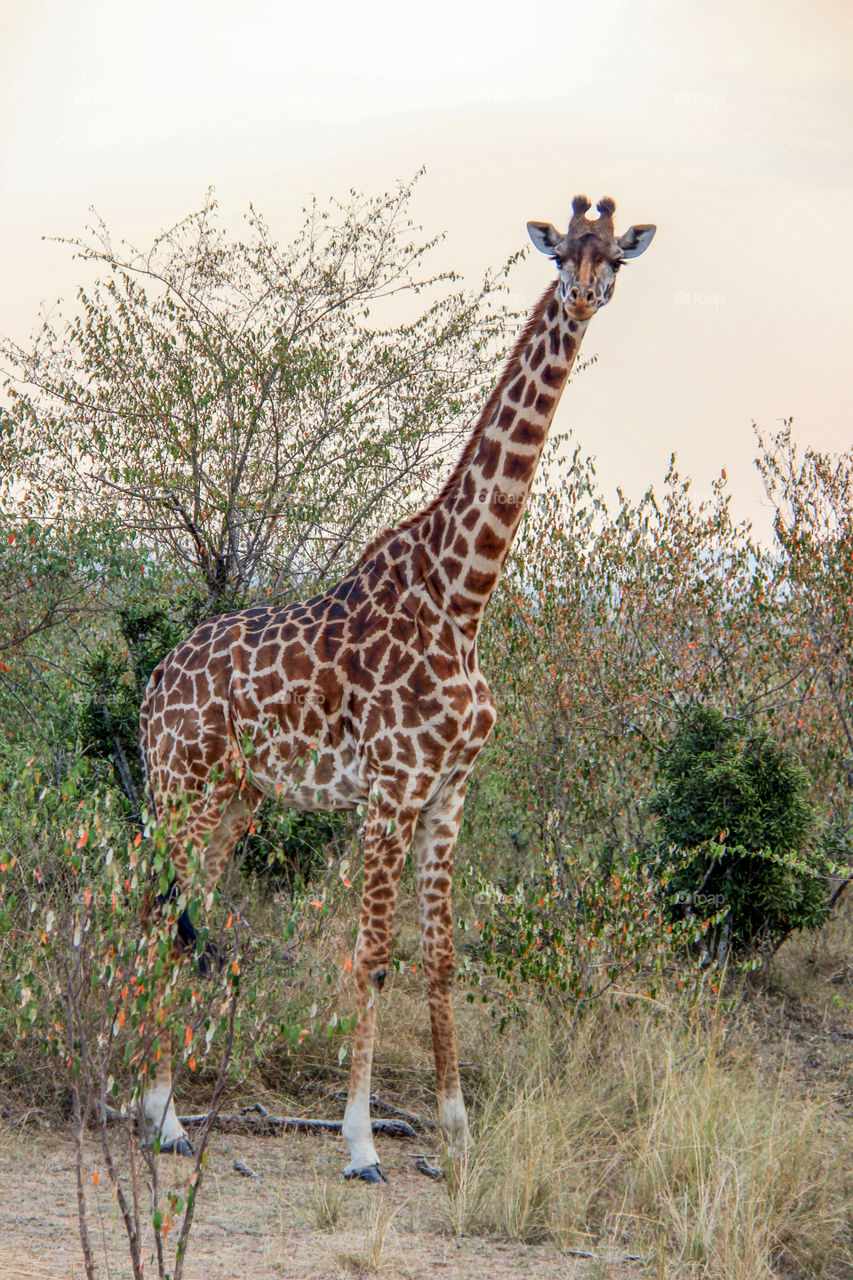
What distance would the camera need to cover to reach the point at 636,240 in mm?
6414

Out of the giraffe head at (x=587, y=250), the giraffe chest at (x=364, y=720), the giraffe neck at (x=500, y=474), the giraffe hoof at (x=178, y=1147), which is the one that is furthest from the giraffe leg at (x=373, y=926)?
the giraffe head at (x=587, y=250)

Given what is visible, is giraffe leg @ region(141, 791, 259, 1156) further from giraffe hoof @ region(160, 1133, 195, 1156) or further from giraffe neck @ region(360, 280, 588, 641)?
giraffe neck @ region(360, 280, 588, 641)

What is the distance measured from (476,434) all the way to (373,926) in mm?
2639

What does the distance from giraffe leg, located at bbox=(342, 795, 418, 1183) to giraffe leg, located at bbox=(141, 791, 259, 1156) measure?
813 mm

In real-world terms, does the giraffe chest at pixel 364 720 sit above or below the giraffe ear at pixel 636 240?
below

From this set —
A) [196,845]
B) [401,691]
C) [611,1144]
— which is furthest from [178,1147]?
[401,691]

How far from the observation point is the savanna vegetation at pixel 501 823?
5238mm

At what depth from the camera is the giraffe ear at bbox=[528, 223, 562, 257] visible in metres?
6.35

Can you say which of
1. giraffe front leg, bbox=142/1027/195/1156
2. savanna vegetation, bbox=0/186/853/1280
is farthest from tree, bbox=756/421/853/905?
giraffe front leg, bbox=142/1027/195/1156

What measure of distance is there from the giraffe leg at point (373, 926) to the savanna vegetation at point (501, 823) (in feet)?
0.50

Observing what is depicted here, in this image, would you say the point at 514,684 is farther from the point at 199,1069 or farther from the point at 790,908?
the point at 199,1069

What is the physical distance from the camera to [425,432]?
1123cm

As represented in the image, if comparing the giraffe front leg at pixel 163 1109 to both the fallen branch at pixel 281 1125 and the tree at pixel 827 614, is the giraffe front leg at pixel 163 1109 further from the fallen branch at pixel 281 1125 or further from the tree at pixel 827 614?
the tree at pixel 827 614

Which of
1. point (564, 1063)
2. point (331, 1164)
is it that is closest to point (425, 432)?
point (564, 1063)
